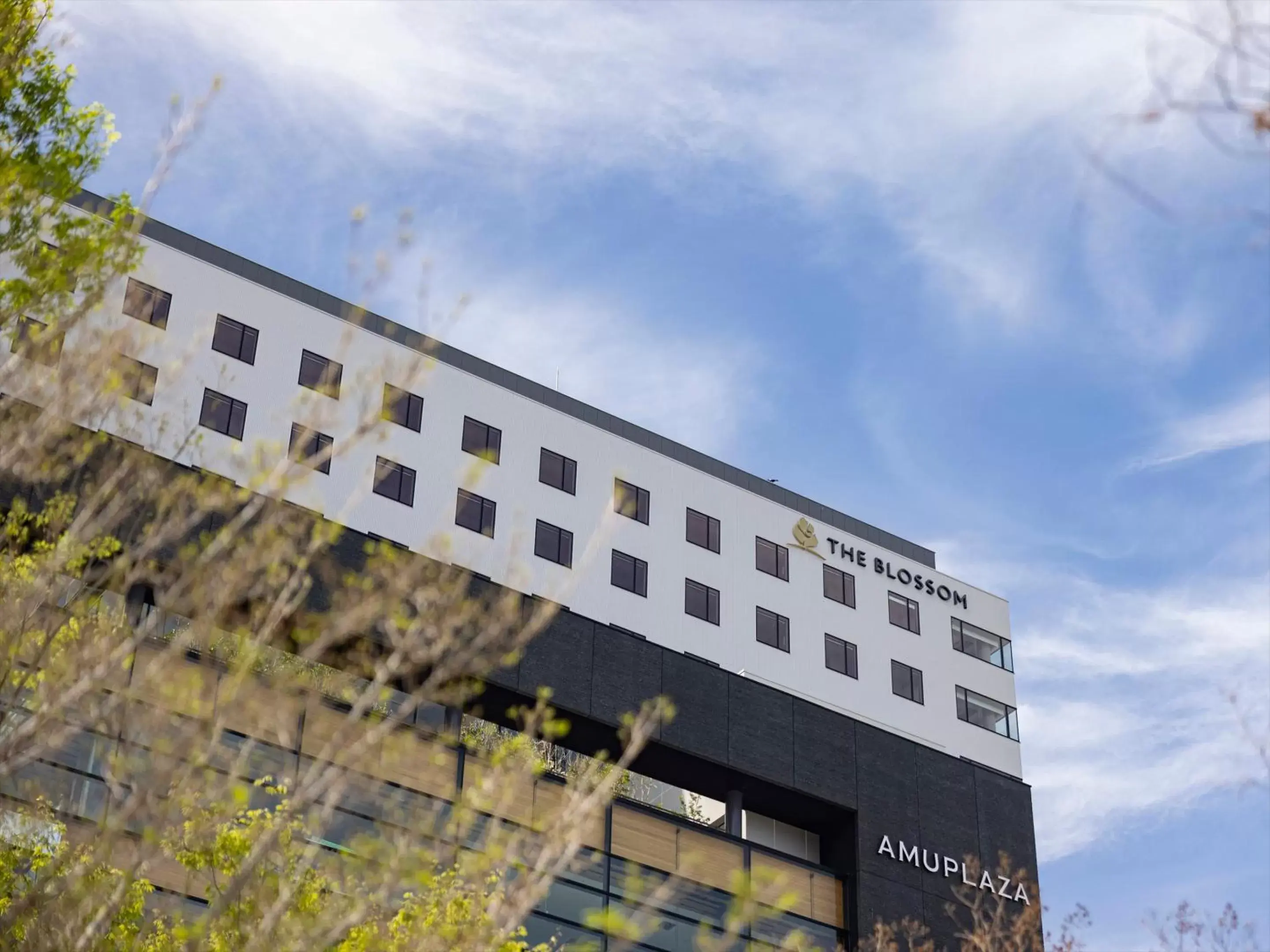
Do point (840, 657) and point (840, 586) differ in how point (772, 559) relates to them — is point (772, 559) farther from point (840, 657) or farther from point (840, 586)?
point (840, 657)

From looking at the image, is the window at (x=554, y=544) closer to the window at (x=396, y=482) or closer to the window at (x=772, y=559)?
the window at (x=396, y=482)

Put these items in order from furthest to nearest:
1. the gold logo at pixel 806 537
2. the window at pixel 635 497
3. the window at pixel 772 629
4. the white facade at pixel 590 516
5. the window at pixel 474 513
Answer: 1. the gold logo at pixel 806 537
2. the window at pixel 772 629
3. the window at pixel 635 497
4. the window at pixel 474 513
5. the white facade at pixel 590 516

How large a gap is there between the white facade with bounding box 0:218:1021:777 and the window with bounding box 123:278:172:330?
257 millimetres

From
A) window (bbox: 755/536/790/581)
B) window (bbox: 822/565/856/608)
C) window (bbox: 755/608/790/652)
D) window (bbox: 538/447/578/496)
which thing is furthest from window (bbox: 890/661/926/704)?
window (bbox: 538/447/578/496)

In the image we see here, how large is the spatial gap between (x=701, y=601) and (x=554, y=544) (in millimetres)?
4680

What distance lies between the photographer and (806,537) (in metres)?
46.8

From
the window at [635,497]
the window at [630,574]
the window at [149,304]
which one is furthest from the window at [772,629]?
the window at [149,304]

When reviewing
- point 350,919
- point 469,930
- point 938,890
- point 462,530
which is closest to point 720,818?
point 938,890

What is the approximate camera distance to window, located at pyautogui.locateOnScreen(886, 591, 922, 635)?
47.3 m

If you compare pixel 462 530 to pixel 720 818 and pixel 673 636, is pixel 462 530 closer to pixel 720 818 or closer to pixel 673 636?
pixel 673 636

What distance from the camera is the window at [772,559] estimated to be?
149ft

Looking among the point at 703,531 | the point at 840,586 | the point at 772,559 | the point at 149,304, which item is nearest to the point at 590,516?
the point at 703,531

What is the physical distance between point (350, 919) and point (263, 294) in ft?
99.0

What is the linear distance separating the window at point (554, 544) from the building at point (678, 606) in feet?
0.23
